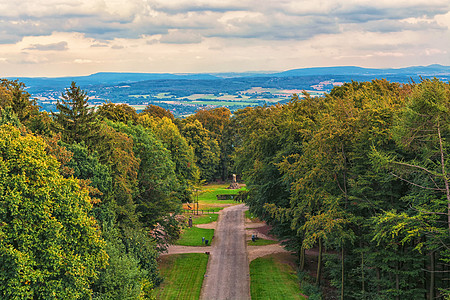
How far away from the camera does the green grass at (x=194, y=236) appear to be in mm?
42606

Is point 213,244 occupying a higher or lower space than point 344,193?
lower

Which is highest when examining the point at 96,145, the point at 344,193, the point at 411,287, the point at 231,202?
the point at 96,145

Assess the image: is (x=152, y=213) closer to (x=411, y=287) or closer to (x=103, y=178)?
(x=103, y=178)

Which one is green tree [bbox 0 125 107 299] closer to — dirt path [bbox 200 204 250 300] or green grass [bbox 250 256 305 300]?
dirt path [bbox 200 204 250 300]

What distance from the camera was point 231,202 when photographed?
66.4 m

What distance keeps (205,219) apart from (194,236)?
8454mm

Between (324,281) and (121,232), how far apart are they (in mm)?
15651

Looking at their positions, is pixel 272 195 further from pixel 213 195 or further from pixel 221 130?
pixel 221 130

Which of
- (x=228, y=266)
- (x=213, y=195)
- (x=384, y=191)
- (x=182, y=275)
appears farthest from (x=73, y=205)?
(x=213, y=195)

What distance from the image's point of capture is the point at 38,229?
16859mm

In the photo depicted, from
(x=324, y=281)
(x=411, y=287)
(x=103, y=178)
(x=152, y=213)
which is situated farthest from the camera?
(x=152, y=213)

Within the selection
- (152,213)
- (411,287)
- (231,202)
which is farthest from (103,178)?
(231,202)

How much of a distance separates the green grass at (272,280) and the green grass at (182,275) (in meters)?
4.04

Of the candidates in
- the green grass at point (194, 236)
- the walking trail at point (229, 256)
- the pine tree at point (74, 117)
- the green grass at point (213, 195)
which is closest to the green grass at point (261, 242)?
the walking trail at point (229, 256)
